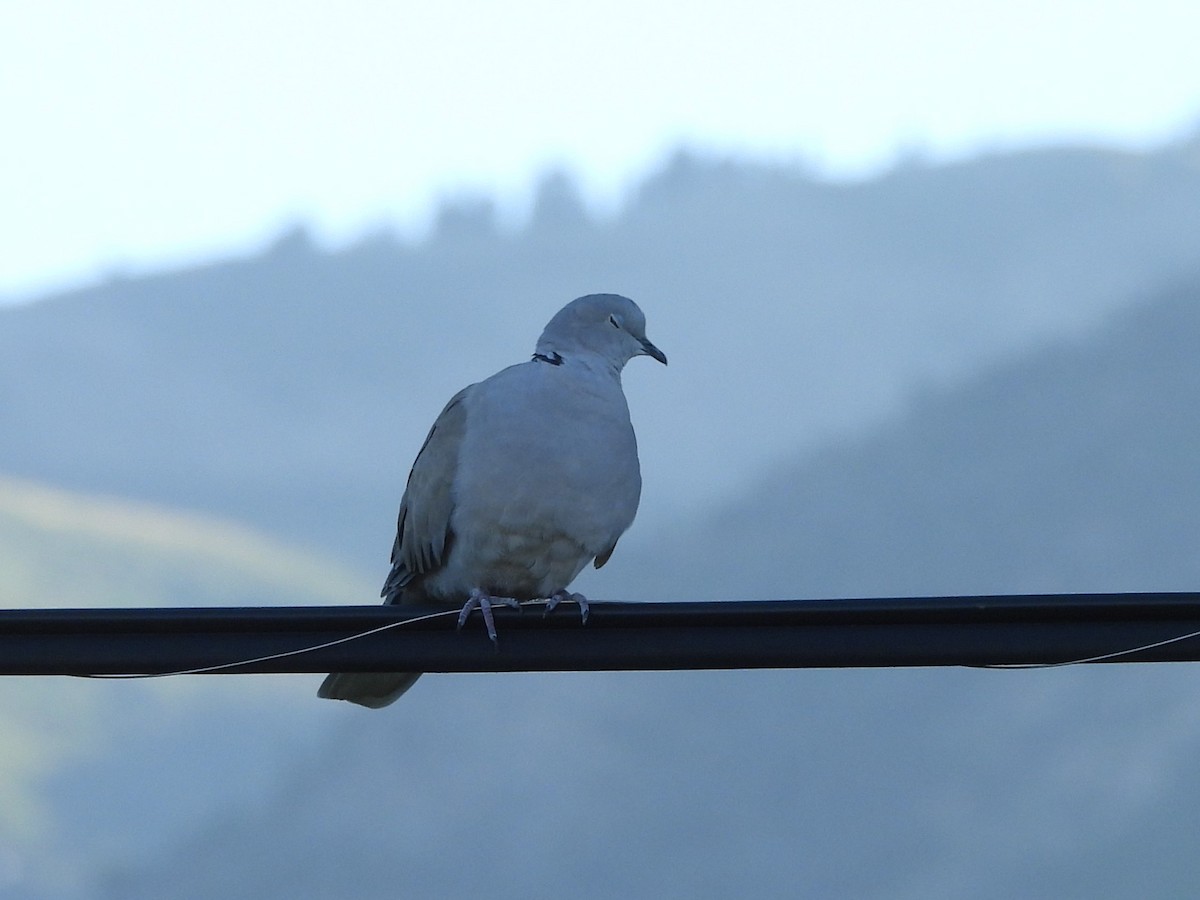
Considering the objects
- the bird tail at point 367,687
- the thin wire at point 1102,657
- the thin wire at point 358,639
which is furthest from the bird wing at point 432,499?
the thin wire at point 1102,657

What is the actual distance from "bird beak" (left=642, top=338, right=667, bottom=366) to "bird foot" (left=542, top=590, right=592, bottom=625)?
3.34 ft

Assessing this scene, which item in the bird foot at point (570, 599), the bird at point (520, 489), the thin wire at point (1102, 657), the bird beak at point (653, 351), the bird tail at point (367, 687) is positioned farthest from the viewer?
the bird beak at point (653, 351)

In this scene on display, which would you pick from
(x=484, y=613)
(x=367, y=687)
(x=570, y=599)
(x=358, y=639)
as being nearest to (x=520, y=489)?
(x=570, y=599)

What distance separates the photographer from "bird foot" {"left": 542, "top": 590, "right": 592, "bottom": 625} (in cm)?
355

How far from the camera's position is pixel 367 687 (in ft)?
17.7

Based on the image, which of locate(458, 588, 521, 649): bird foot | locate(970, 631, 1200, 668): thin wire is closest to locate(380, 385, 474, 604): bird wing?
locate(458, 588, 521, 649): bird foot

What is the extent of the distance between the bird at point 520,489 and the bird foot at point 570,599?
0.01m

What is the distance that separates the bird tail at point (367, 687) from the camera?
210 inches

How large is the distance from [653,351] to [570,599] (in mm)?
1238

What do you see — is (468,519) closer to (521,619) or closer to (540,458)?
(540,458)

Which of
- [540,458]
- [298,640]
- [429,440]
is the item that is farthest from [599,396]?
[298,640]

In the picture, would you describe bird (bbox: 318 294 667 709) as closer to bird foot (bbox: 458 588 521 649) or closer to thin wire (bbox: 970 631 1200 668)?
bird foot (bbox: 458 588 521 649)

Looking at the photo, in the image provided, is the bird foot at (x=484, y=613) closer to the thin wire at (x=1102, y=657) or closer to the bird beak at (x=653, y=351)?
the thin wire at (x=1102, y=657)

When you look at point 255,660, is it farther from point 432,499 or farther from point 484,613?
point 432,499
